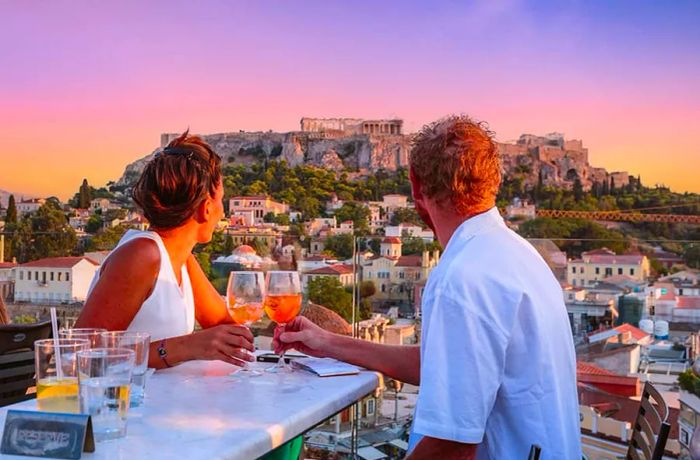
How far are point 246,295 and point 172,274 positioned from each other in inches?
7.4

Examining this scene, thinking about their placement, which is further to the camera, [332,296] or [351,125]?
[351,125]

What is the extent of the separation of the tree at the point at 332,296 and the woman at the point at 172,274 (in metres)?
0.91

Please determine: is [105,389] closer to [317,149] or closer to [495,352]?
[495,352]

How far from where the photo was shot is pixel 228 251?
2990mm

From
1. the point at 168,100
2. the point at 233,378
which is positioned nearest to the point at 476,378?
the point at 233,378

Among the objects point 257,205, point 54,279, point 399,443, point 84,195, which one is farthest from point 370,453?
point 257,205

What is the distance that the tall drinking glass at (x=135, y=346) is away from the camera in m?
0.99

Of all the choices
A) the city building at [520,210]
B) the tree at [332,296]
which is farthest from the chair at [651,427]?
the city building at [520,210]

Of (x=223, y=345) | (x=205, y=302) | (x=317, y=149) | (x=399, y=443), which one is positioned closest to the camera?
(x=223, y=345)

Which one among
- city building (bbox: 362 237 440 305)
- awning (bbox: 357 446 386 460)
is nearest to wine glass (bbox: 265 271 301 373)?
awning (bbox: 357 446 386 460)

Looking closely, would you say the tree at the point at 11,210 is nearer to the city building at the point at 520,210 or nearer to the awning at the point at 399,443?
the awning at the point at 399,443

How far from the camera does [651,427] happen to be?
3.50 feet

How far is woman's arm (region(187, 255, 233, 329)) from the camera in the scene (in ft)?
5.55

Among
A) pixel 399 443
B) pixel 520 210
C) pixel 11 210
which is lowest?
pixel 399 443
